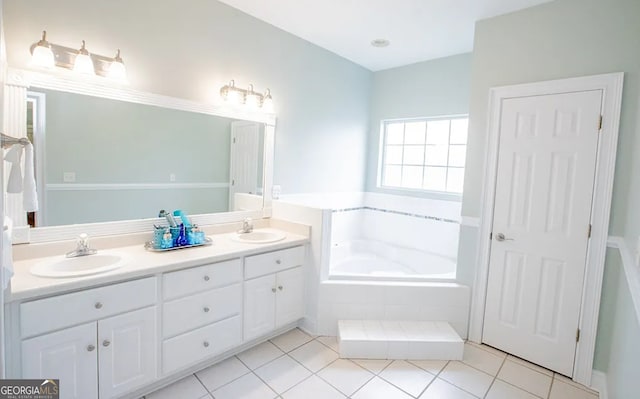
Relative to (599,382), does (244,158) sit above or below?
above

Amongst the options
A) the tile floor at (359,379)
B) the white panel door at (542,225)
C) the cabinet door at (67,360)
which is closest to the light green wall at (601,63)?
the white panel door at (542,225)

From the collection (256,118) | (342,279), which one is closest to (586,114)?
(342,279)

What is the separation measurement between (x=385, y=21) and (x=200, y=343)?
2.88 meters

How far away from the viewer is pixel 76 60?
6.29ft

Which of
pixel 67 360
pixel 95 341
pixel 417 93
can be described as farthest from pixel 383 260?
pixel 67 360

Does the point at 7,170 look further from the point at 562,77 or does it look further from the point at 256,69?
the point at 562,77

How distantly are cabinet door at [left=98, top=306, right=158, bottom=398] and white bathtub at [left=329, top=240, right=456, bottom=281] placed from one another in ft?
6.57

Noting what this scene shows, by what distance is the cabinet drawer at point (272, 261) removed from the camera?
231 centimetres

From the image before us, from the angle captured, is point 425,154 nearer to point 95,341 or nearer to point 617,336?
point 617,336

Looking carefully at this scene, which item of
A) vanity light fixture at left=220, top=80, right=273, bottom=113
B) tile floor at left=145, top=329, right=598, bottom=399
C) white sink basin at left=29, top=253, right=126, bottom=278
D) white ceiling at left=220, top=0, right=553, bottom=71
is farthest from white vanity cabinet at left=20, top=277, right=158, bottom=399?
white ceiling at left=220, top=0, right=553, bottom=71

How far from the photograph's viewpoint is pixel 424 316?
2.72 metres

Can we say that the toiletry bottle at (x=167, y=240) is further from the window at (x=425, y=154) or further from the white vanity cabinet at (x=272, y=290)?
the window at (x=425, y=154)

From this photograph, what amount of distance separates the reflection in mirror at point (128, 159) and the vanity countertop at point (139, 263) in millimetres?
292

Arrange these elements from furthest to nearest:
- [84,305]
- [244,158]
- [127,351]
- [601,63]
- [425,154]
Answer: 1. [425,154]
2. [244,158]
3. [601,63]
4. [127,351]
5. [84,305]
